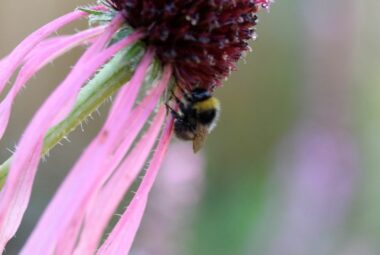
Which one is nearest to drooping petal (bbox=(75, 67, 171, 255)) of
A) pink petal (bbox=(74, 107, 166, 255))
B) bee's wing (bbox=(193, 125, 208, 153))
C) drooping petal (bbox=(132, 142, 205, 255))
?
pink petal (bbox=(74, 107, 166, 255))

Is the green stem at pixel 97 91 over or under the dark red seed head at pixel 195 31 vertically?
under

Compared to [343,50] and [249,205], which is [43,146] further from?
[249,205]

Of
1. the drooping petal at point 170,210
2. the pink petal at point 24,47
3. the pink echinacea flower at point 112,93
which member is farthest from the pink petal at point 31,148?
the drooping petal at point 170,210

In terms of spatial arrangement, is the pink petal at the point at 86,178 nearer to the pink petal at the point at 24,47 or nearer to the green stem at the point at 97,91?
the green stem at the point at 97,91

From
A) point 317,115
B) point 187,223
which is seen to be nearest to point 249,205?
point 317,115

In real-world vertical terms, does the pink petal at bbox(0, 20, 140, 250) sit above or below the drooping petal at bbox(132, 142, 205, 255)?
above

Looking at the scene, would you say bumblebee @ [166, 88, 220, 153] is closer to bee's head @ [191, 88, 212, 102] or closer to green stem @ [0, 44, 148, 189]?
bee's head @ [191, 88, 212, 102]

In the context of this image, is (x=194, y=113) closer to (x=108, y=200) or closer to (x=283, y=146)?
(x=108, y=200)

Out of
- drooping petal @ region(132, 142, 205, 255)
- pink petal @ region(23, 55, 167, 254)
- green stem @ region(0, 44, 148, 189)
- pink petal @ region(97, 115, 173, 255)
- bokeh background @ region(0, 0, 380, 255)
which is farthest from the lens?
bokeh background @ region(0, 0, 380, 255)
